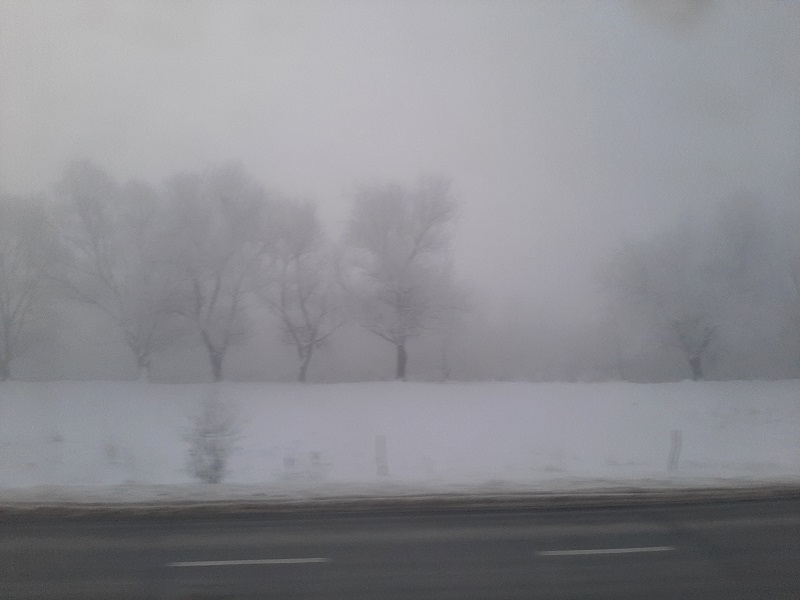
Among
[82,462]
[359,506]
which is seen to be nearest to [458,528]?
[359,506]

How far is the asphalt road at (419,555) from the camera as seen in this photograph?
5434 mm

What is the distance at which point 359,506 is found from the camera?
8922mm

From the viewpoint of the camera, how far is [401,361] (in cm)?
1803

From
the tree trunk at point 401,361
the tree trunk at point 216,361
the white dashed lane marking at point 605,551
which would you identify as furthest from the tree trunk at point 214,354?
the white dashed lane marking at point 605,551

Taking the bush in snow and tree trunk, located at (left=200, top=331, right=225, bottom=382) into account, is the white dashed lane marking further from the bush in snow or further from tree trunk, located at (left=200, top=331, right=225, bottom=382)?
tree trunk, located at (left=200, top=331, right=225, bottom=382)

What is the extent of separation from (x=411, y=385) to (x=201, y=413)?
→ 576 centimetres

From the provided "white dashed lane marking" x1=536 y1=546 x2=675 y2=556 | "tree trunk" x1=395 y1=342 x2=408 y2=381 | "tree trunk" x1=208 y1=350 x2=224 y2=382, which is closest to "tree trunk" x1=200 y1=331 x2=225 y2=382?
"tree trunk" x1=208 y1=350 x2=224 y2=382

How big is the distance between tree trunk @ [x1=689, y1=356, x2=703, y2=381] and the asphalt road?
33.9ft

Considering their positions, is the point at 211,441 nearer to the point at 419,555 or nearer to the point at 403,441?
the point at 403,441

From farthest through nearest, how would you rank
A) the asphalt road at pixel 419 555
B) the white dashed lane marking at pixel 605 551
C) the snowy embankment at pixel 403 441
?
the snowy embankment at pixel 403 441, the white dashed lane marking at pixel 605 551, the asphalt road at pixel 419 555

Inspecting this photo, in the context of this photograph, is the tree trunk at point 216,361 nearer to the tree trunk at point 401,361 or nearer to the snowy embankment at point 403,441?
the snowy embankment at point 403,441

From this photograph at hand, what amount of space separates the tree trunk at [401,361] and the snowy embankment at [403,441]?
437 mm

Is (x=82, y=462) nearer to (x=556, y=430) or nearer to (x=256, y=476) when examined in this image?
(x=256, y=476)

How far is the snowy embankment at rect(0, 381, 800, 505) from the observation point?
10.2 m
